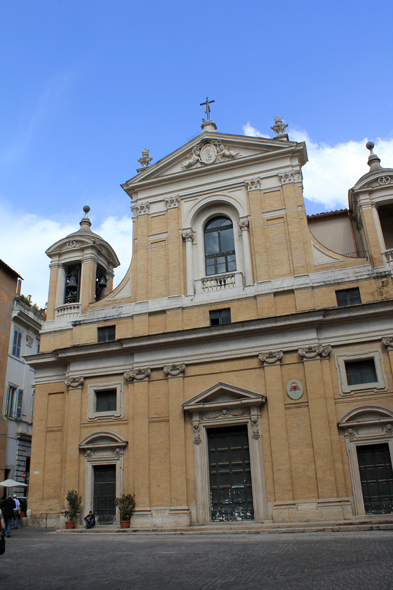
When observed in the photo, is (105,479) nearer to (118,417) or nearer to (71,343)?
(118,417)

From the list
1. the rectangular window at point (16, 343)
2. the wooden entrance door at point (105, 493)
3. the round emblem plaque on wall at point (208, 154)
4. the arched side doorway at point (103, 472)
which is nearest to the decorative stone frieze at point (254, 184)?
the round emblem plaque on wall at point (208, 154)

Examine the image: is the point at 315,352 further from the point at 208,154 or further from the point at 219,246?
the point at 208,154

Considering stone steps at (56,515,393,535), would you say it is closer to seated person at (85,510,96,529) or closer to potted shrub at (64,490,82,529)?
seated person at (85,510,96,529)

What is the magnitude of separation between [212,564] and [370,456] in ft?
31.4

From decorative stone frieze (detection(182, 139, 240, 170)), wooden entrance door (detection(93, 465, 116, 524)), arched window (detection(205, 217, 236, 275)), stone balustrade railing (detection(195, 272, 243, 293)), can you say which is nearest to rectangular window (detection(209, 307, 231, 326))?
stone balustrade railing (detection(195, 272, 243, 293))

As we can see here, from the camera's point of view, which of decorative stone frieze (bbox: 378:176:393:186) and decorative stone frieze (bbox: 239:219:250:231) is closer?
decorative stone frieze (bbox: 378:176:393:186)

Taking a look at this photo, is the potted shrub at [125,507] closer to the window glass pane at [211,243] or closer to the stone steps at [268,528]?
the stone steps at [268,528]

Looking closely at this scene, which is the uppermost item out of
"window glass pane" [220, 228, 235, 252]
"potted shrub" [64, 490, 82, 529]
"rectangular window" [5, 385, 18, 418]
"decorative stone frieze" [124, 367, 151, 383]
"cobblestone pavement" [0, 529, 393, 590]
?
"window glass pane" [220, 228, 235, 252]

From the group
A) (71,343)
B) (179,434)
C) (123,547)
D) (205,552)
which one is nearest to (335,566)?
(205,552)

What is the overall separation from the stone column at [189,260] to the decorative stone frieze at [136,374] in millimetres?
3663

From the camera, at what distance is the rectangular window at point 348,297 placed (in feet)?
60.8

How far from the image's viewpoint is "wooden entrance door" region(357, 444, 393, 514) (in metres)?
16.0

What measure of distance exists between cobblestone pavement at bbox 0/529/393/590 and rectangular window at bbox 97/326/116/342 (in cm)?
932

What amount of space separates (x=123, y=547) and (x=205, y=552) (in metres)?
2.63
